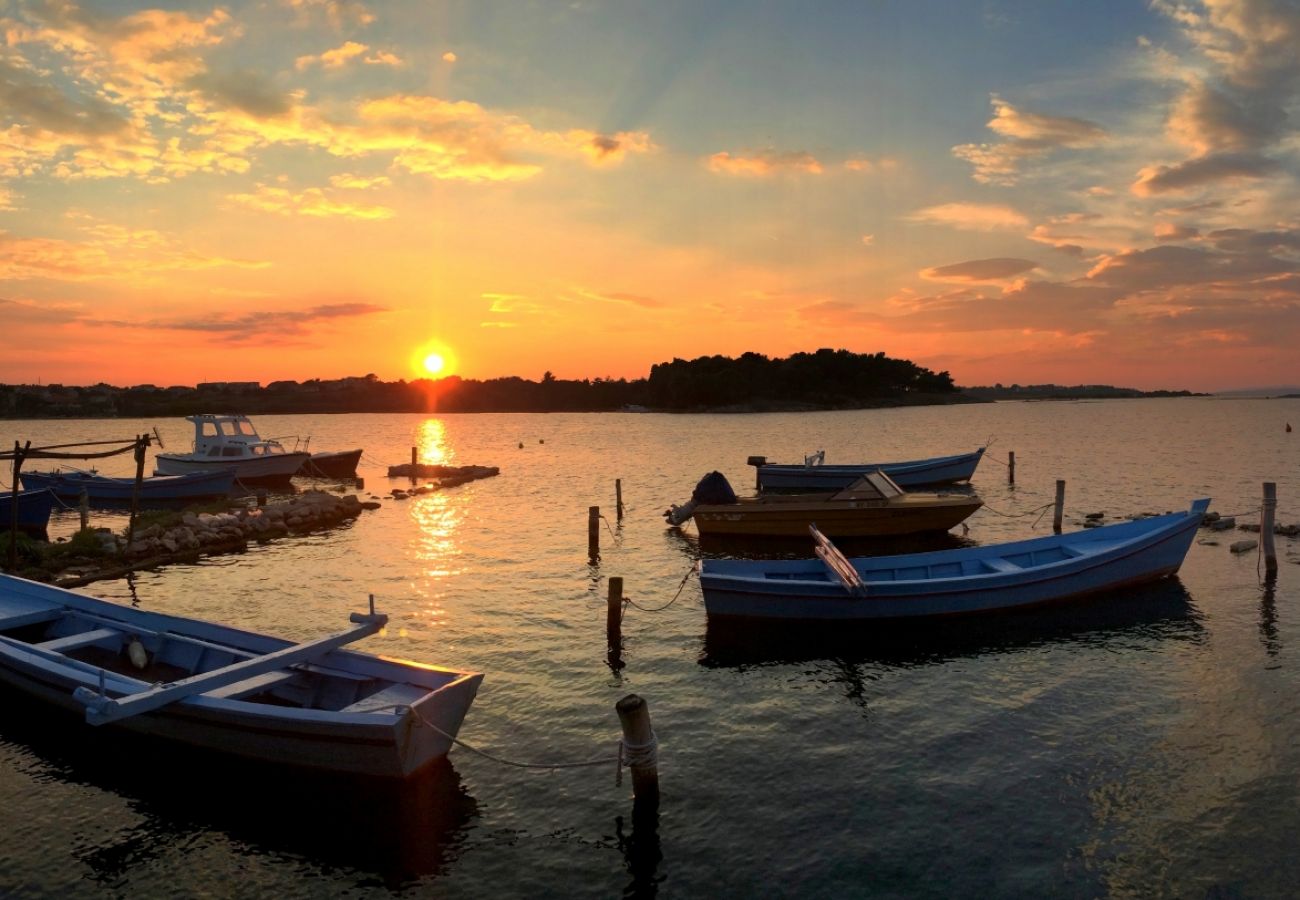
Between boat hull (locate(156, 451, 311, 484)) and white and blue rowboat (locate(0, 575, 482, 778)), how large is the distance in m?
33.7

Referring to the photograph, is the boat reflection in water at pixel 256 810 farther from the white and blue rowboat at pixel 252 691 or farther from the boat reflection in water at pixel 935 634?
the boat reflection in water at pixel 935 634

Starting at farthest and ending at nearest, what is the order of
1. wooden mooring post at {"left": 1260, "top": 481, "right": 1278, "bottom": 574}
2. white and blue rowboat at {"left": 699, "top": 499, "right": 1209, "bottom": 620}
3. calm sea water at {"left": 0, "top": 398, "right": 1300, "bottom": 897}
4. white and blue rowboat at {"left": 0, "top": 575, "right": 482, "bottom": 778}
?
wooden mooring post at {"left": 1260, "top": 481, "right": 1278, "bottom": 574}, white and blue rowboat at {"left": 699, "top": 499, "right": 1209, "bottom": 620}, white and blue rowboat at {"left": 0, "top": 575, "right": 482, "bottom": 778}, calm sea water at {"left": 0, "top": 398, "right": 1300, "bottom": 897}

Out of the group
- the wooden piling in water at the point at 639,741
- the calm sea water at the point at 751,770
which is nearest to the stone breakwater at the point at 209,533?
the calm sea water at the point at 751,770

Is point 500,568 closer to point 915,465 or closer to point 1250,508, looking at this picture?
point 915,465

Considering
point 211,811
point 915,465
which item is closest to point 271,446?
point 915,465

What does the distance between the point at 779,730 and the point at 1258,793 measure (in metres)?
6.17

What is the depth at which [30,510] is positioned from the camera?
32.6 metres

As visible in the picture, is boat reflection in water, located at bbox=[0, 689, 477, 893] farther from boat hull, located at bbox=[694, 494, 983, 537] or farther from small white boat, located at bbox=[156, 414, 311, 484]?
small white boat, located at bbox=[156, 414, 311, 484]

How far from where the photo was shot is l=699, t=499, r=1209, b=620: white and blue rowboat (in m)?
17.3

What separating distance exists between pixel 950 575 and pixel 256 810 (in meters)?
15.8

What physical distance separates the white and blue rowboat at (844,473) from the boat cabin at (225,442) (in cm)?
2826

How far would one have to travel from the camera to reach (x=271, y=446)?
160 ft

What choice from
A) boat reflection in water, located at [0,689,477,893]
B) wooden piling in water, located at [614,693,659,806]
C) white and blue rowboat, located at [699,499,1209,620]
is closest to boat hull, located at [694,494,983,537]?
white and blue rowboat, located at [699,499,1209,620]

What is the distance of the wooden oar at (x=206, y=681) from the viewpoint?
30.9 ft
